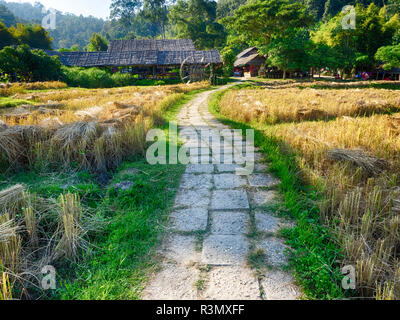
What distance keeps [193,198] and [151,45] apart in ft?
125

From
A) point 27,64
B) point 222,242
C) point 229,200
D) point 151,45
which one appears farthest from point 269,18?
point 222,242

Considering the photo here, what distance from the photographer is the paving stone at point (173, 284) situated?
1.77 meters

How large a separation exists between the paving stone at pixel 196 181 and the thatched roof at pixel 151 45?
34532 millimetres

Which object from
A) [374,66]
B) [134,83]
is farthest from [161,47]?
[374,66]

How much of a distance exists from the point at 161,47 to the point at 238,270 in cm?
3891

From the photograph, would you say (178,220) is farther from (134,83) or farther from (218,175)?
(134,83)

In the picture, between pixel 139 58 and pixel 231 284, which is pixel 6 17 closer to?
pixel 139 58

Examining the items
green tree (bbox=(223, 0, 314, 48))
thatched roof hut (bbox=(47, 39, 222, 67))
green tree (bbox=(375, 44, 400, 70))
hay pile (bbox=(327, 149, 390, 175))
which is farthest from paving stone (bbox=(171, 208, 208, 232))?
green tree (bbox=(375, 44, 400, 70))

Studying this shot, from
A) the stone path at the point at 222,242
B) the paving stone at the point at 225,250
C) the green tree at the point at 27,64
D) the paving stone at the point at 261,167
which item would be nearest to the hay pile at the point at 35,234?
the stone path at the point at 222,242

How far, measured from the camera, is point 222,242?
232cm

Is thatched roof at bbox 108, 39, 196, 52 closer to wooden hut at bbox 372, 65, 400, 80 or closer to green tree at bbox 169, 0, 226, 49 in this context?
green tree at bbox 169, 0, 226, 49

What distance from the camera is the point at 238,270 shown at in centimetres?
199

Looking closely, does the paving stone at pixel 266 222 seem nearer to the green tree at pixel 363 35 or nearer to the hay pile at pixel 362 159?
the hay pile at pixel 362 159

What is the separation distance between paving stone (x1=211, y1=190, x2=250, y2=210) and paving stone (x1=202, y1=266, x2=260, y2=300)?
37.7 inches
